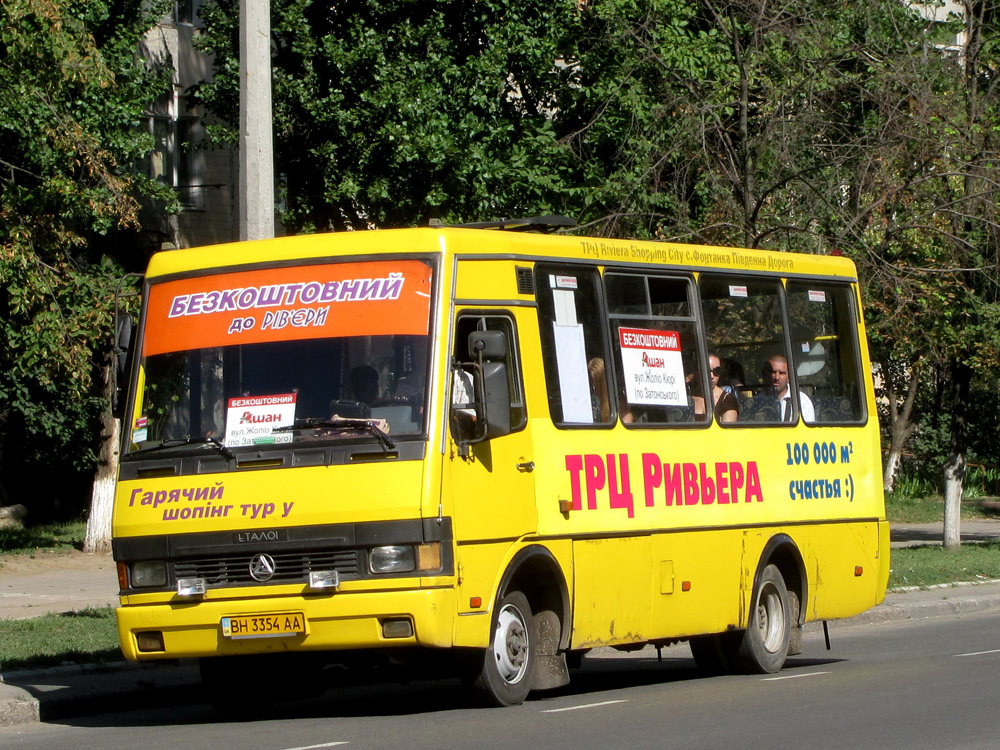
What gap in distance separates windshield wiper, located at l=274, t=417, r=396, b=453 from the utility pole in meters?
3.87

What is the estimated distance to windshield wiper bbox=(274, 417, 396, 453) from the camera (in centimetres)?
898

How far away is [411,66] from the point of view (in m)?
23.6

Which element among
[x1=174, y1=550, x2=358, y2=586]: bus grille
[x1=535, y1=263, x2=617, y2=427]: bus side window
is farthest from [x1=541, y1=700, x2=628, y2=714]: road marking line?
[x1=535, y1=263, x2=617, y2=427]: bus side window

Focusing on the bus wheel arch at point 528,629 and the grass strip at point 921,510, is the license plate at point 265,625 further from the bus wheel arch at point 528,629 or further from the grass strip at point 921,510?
the grass strip at point 921,510

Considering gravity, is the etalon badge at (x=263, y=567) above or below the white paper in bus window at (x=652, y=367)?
below

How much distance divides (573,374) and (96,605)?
25.7ft

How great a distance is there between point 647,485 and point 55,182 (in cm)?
932

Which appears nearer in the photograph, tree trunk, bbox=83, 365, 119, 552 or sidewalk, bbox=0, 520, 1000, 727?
sidewalk, bbox=0, 520, 1000, 727

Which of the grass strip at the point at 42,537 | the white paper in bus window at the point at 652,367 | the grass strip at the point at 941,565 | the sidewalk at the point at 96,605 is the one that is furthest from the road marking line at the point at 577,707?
the grass strip at the point at 42,537

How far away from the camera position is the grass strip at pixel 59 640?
38.7 ft

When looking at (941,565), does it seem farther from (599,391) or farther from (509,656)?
(509,656)

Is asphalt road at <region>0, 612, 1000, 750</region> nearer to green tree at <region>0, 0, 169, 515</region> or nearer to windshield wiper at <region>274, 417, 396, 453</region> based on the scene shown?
windshield wiper at <region>274, 417, 396, 453</region>

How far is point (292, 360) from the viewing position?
941 centimetres

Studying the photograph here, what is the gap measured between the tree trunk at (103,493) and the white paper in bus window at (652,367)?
1434cm
